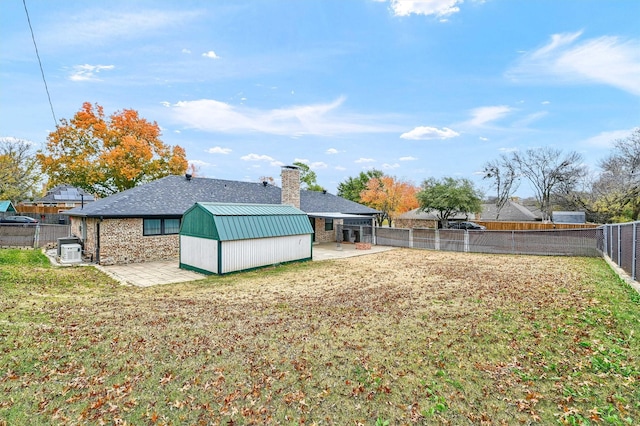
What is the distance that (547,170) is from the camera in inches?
1486

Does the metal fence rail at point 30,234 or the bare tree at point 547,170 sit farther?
the bare tree at point 547,170

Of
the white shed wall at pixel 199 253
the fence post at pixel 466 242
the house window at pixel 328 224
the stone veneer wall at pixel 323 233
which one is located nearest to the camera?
the white shed wall at pixel 199 253

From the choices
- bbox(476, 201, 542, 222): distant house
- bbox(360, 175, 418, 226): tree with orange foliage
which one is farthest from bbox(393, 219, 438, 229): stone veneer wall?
bbox(476, 201, 542, 222): distant house

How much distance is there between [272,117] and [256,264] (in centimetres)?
1626

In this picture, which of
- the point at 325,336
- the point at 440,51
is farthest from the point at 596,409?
the point at 440,51

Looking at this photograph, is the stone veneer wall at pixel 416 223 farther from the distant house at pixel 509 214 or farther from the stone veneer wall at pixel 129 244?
the stone veneer wall at pixel 129 244

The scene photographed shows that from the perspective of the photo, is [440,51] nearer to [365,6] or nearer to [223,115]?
[365,6]

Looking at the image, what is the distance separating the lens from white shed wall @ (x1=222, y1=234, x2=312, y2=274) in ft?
39.2

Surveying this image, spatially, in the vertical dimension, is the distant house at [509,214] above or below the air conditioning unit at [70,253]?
above

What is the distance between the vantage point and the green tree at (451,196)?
2373 centimetres

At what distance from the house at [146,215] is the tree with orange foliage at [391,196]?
15513 mm

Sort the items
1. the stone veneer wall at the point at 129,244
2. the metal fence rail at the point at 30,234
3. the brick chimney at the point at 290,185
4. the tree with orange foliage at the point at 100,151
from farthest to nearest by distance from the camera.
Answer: the tree with orange foliage at the point at 100,151 < the brick chimney at the point at 290,185 < the metal fence rail at the point at 30,234 < the stone veneer wall at the point at 129,244

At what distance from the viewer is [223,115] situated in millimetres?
24062

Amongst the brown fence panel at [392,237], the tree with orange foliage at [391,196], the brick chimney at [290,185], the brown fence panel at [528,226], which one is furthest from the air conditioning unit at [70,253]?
the brown fence panel at [528,226]
